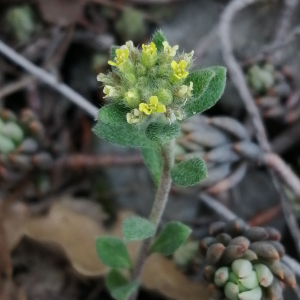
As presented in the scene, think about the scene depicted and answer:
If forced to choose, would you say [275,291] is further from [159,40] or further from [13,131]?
[13,131]

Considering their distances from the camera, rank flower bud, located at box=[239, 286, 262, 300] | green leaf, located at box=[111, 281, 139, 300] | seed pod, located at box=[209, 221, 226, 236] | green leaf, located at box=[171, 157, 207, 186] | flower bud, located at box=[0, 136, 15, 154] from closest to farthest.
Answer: green leaf, located at box=[171, 157, 207, 186] < flower bud, located at box=[239, 286, 262, 300] < green leaf, located at box=[111, 281, 139, 300] < seed pod, located at box=[209, 221, 226, 236] < flower bud, located at box=[0, 136, 15, 154]

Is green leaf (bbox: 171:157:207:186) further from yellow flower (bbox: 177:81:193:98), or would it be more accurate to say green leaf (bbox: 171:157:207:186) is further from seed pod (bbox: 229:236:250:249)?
seed pod (bbox: 229:236:250:249)

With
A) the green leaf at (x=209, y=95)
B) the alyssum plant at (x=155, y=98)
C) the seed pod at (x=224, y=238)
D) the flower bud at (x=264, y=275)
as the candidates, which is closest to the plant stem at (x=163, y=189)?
the alyssum plant at (x=155, y=98)

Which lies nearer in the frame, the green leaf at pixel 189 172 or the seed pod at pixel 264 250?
the green leaf at pixel 189 172

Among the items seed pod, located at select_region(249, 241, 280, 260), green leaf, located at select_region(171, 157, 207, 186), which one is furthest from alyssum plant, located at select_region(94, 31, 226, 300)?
seed pod, located at select_region(249, 241, 280, 260)

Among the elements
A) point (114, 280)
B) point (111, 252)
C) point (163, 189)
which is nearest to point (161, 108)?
point (163, 189)

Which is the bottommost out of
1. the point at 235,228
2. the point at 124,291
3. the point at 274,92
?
the point at 124,291

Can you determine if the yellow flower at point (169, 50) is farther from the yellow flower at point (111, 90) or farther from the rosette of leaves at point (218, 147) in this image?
the rosette of leaves at point (218, 147)
